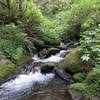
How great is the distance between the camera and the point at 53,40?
47.7ft

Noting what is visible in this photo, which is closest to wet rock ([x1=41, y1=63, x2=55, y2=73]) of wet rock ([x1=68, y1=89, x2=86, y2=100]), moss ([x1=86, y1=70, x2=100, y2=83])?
moss ([x1=86, y1=70, x2=100, y2=83])

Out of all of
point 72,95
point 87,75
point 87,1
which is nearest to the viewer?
point 72,95

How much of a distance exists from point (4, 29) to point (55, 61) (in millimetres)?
2743

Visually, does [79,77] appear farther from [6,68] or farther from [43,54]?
[43,54]

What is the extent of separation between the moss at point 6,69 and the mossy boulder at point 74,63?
6.51ft

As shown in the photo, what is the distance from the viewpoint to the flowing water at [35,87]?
27.1 feet

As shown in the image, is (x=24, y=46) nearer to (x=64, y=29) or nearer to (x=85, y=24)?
(x=85, y=24)

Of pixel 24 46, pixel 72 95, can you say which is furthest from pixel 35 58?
pixel 72 95

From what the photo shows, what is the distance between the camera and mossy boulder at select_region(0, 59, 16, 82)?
9.65 meters

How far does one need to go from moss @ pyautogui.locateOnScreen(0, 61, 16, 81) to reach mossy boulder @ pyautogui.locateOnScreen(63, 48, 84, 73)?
6.51 feet

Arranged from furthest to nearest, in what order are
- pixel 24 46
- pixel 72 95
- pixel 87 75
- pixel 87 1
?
pixel 87 1
pixel 24 46
pixel 87 75
pixel 72 95

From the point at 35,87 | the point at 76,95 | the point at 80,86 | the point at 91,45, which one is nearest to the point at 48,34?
the point at 91,45

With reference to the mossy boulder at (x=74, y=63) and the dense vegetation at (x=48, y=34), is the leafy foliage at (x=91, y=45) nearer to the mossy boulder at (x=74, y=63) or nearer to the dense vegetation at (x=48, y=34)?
the dense vegetation at (x=48, y=34)

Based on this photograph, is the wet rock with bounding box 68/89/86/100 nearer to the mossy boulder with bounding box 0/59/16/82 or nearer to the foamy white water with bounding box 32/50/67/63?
the mossy boulder with bounding box 0/59/16/82
